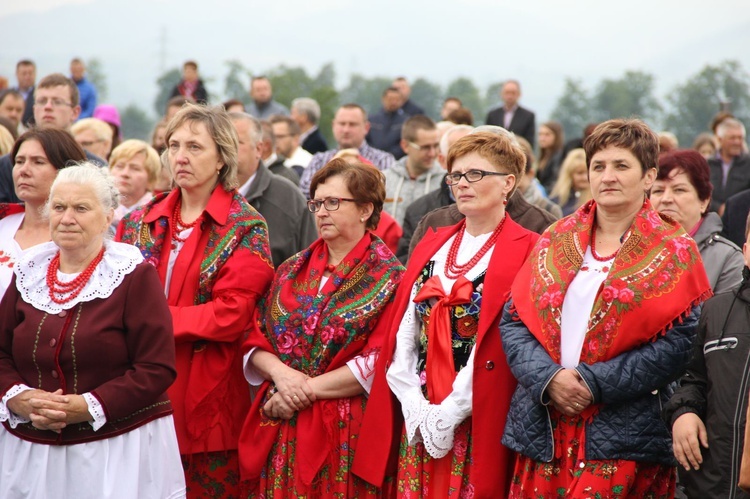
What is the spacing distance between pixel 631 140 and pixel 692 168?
1294 millimetres

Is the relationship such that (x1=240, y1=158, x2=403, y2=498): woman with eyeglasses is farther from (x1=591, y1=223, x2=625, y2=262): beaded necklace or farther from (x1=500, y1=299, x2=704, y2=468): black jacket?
(x1=591, y1=223, x2=625, y2=262): beaded necklace

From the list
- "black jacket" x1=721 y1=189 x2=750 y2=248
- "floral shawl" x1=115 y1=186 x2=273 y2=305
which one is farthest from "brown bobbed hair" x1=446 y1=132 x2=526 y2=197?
"black jacket" x1=721 y1=189 x2=750 y2=248

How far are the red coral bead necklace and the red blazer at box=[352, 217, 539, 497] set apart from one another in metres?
1.42

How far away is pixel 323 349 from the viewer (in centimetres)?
454

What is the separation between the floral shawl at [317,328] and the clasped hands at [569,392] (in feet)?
3.46

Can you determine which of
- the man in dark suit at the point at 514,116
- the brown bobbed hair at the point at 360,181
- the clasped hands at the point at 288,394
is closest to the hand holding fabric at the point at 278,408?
the clasped hands at the point at 288,394

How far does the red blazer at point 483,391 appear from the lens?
160 inches

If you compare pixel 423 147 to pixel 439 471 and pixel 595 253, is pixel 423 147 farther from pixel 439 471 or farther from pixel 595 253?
pixel 439 471

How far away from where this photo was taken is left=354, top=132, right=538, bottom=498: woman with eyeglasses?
13.4 ft

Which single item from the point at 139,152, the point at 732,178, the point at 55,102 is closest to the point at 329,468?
the point at 139,152

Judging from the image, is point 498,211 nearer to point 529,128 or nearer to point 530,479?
point 530,479

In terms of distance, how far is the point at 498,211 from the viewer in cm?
445

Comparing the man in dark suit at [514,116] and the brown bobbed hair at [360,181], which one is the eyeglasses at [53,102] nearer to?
the brown bobbed hair at [360,181]

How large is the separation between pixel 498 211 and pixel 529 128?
32.5ft
